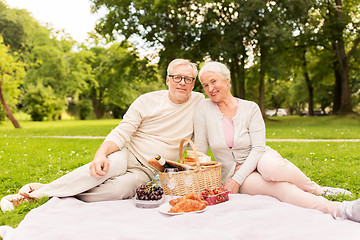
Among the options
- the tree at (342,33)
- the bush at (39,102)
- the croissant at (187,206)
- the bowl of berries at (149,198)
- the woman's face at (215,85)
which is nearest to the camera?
the croissant at (187,206)

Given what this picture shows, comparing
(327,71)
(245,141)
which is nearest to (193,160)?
(245,141)

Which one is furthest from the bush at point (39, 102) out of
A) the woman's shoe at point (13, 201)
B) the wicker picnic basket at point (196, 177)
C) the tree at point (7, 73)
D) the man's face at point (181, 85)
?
the wicker picnic basket at point (196, 177)

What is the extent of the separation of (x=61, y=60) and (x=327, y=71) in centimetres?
2952

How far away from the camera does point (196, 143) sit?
4539 millimetres

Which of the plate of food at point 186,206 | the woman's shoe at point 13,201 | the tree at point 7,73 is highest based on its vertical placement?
the tree at point 7,73

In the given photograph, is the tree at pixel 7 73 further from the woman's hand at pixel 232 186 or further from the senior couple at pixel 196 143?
the woman's hand at pixel 232 186

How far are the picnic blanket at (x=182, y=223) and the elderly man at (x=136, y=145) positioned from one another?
0.27 m

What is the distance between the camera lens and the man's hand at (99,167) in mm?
3814

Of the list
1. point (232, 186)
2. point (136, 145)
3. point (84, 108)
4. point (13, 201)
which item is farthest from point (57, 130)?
point (84, 108)

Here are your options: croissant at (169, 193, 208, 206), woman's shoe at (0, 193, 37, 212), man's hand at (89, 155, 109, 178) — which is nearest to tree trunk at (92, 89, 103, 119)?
woman's shoe at (0, 193, 37, 212)

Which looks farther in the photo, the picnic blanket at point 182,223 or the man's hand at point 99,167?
the man's hand at point 99,167

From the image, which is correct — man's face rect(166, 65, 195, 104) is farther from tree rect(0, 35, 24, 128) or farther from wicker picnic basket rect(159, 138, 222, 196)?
tree rect(0, 35, 24, 128)

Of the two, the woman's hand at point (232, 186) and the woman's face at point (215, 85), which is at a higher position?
the woman's face at point (215, 85)

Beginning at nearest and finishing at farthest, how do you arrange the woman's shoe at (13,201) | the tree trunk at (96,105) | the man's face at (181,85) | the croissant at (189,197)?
the croissant at (189,197) → the woman's shoe at (13,201) → the man's face at (181,85) → the tree trunk at (96,105)
